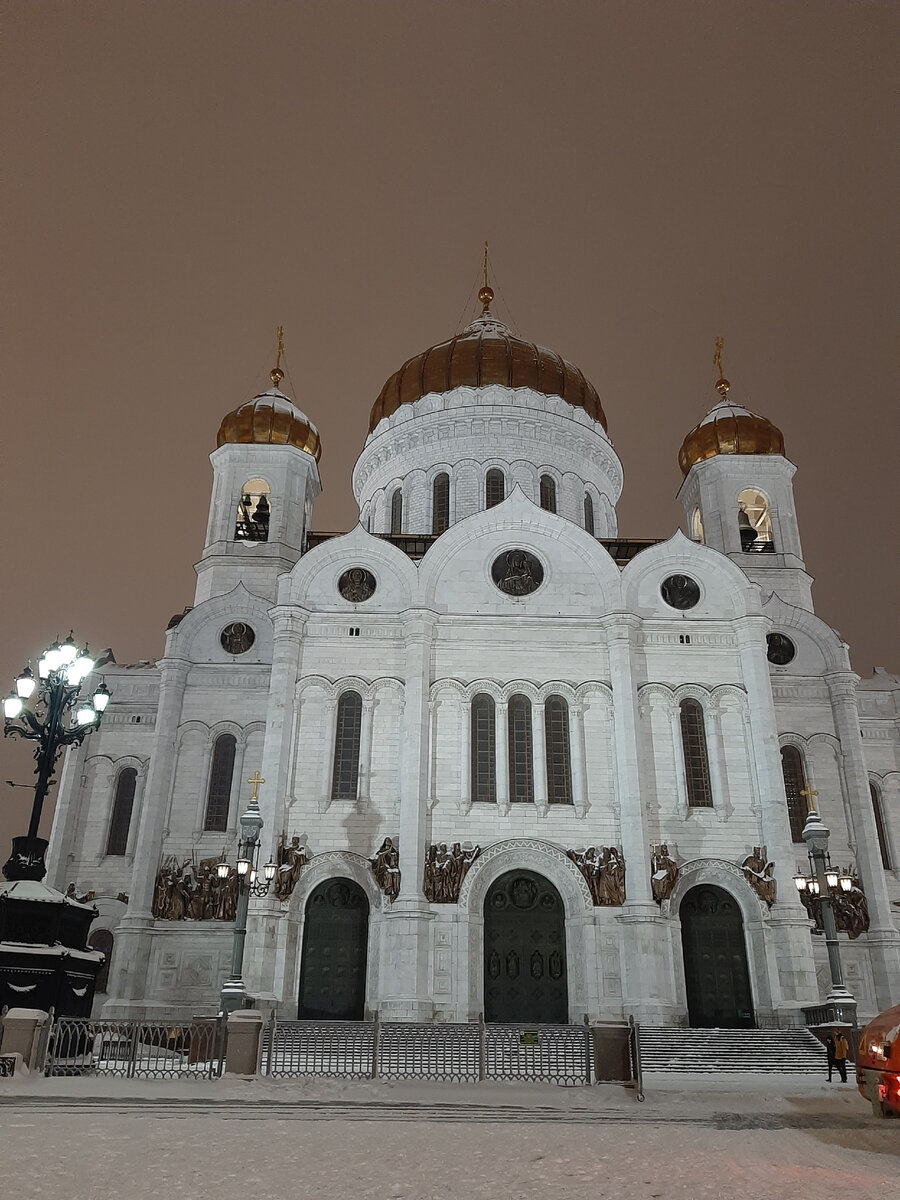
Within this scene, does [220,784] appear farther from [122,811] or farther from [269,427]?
[269,427]

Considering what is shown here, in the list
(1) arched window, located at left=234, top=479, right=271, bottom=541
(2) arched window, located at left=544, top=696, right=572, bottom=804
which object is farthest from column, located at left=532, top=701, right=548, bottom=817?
(1) arched window, located at left=234, top=479, right=271, bottom=541

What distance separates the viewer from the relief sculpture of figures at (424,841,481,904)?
2094 centimetres

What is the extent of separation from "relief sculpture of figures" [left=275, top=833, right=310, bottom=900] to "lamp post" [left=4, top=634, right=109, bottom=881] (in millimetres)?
8702

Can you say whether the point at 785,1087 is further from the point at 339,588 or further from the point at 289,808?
the point at 339,588

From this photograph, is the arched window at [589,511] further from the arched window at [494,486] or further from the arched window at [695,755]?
the arched window at [695,755]

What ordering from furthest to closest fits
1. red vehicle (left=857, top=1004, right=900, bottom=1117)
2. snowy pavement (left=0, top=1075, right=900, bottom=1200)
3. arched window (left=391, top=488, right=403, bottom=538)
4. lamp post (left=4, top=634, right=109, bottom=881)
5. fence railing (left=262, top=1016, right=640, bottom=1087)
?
arched window (left=391, top=488, right=403, bottom=538) < fence railing (left=262, top=1016, right=640, bottom=1087) < lamp post (left=4, top=634, right=109, bottom=881) < red vehicle (left=857, top=1004, right=900, bottom=1117) < snowy pavement (left=0, top=1075, right=900, bottom=1200)

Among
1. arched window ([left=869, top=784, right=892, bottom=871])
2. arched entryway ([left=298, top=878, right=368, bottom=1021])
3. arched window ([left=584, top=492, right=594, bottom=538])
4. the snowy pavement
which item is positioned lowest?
the snowy pavement

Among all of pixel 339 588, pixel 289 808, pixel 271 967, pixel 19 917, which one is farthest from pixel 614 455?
pixel 19 917

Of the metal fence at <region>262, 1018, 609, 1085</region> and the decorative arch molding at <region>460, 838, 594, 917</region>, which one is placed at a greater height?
the decorative arch molding at <region>460, 838, 594, 917</region>

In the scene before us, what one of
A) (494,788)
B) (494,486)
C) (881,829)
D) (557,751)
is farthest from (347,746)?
(881,829)

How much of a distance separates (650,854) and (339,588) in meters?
10.5

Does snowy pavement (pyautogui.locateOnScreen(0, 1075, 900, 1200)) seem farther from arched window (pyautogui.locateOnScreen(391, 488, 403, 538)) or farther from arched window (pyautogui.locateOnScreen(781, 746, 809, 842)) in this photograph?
arched window (pyautogui.locateOnScreen(391, 488, 403, 538))

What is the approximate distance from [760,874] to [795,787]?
4.42 metres

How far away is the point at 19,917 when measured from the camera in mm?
10891
